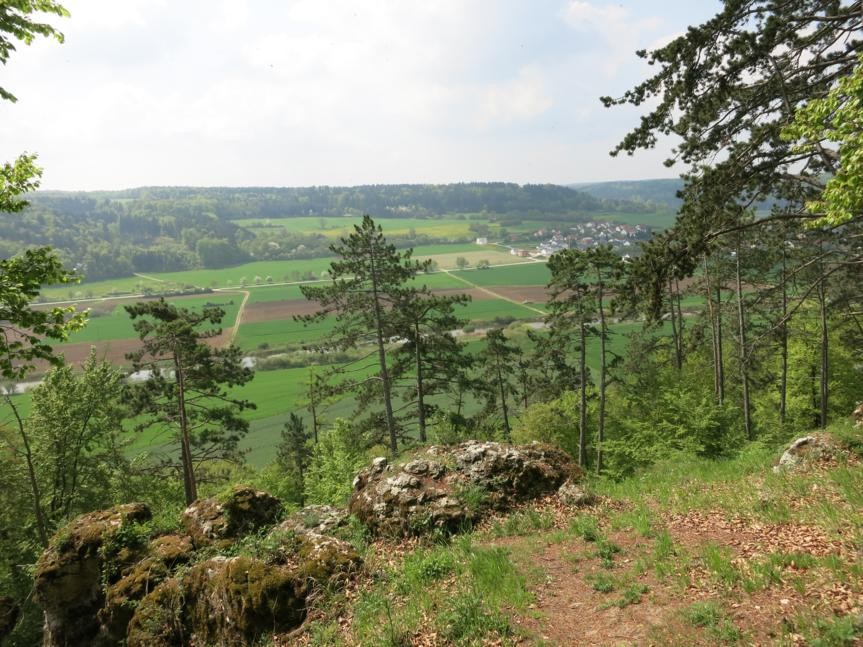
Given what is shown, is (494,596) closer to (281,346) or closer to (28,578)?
→ (28,578)

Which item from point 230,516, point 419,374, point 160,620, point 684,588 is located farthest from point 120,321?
point 684,588

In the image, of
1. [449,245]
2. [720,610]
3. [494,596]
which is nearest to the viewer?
[720,610]

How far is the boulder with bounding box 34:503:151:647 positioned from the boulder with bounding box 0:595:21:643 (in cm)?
659

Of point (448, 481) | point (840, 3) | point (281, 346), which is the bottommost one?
point (281, 346)

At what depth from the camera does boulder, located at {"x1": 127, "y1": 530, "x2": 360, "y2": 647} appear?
844 centimetres

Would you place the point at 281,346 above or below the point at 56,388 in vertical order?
below

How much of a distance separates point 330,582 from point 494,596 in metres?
3.29

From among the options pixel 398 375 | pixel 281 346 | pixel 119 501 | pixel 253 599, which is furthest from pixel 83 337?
pixel 253 599

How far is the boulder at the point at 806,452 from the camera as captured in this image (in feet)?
35.4

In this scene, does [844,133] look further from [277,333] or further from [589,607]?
[277,333]

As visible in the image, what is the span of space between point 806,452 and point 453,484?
865cm

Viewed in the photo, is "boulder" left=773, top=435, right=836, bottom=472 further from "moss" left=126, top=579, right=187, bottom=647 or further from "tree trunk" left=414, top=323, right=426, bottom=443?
"tree trunk" left=414, top=323, right=426, bottom=443

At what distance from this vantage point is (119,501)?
22.2 m

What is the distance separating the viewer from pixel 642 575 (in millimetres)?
7398
